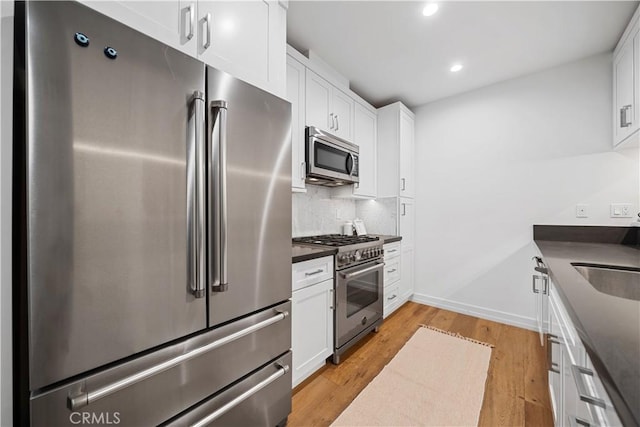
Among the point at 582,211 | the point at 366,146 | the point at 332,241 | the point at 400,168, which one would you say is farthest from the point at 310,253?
the point at 582,211

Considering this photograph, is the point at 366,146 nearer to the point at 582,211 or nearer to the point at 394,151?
the point at 394,151

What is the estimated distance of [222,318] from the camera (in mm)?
1110

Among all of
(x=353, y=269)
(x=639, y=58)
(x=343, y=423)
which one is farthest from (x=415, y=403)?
(x=639, y=58)

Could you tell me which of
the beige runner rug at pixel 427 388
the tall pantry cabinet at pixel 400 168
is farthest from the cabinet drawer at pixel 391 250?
the beige runner rug at pixel 427 388

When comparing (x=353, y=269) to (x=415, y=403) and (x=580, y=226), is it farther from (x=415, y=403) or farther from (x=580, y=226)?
(x=580, y=226)

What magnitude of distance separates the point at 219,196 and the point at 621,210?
3214mm

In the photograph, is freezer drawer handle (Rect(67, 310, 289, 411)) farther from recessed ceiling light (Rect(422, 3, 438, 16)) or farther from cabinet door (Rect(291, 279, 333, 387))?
recessed ceiling light (Rect(422, 3, 438, 16))

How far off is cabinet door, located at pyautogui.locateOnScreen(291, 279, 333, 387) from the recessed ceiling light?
6.69 feet

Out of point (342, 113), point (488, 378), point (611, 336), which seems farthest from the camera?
point (342, 113)

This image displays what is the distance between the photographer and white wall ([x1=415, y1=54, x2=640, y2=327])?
2.30 metres

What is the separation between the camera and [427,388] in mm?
1747

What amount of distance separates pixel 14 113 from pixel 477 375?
9.09 ft

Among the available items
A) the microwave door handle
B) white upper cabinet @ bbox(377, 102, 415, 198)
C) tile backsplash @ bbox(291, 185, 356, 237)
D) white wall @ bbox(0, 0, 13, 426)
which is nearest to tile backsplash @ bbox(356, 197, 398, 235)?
white upper cabinet @ bbox(377, 102, 415, 198)

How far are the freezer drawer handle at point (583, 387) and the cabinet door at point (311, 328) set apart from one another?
1268 mm
